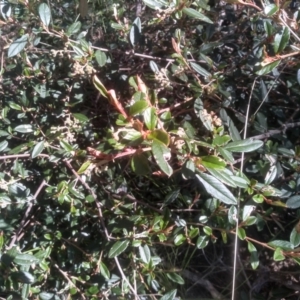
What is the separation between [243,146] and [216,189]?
15cm

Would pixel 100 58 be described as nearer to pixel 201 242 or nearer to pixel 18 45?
pixel 18 45

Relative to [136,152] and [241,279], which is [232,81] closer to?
[136,152]

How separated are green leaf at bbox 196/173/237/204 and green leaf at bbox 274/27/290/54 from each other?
0.37 meters

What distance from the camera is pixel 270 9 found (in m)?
1.26

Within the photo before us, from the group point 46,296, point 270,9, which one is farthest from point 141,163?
point 46,296

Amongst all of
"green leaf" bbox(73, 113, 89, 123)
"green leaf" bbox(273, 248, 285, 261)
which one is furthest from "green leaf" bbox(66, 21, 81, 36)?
"green leaf" bbox(273, 248, 285, 261)

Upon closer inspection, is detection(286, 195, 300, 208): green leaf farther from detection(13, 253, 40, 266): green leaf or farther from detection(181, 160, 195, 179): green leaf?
detection(13, 253, 40, 266): green leaf

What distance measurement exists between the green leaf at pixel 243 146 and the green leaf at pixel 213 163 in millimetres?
109

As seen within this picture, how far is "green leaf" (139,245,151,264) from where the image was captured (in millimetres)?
1554

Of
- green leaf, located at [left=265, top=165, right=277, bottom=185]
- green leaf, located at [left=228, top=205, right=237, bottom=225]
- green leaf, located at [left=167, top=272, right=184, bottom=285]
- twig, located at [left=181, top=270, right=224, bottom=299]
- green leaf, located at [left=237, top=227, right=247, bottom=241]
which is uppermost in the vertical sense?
green leaf, located at [left=265, top=165, right=277, bottom=185]

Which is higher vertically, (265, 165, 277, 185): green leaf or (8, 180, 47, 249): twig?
(265, 165, 277, 185): green leaf

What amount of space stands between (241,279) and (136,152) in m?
0.90

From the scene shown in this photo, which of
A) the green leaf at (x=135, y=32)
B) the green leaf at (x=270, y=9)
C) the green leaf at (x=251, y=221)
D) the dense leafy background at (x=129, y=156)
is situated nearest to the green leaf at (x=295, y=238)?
the dense leafy background at (x=129, y=156)

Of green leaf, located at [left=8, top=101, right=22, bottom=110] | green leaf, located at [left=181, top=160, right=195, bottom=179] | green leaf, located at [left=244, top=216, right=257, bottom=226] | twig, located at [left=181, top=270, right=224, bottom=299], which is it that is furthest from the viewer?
twig, located at [left=181, top=270, right=224, bottom=299]
